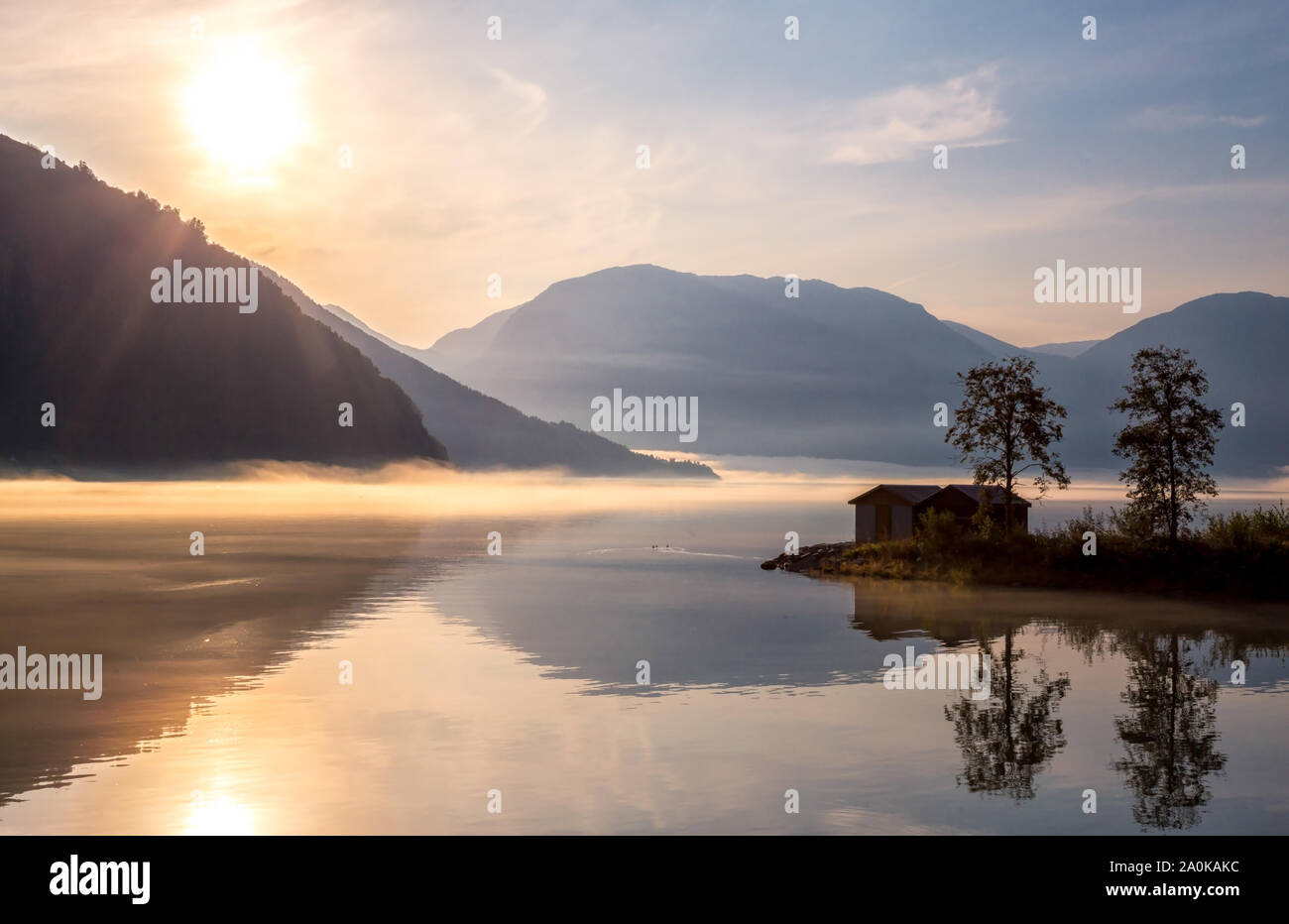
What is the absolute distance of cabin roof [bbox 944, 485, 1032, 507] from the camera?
232 feet

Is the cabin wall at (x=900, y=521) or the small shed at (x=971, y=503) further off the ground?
the small shed at (x=971, y=503)

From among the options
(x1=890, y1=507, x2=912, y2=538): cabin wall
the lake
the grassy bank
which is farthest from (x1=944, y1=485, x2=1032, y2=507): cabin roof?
the lake

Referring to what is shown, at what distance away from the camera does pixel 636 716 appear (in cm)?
2828

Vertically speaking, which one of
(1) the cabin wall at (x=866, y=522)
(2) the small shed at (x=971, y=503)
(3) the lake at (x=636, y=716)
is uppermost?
(2) the small shed at (x=971, y=503)

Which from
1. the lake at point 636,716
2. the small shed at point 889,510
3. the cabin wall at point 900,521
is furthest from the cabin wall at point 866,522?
the lake at point 636,716

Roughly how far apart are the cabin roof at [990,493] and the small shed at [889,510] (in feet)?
6.08

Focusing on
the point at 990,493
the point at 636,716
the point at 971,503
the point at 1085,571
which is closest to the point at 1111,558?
the point at 1085,571

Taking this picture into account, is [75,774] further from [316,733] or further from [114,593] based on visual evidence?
[114,593]

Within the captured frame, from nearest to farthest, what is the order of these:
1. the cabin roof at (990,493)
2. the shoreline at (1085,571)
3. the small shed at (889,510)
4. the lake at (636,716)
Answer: the lake at (636,716)
the shoreline at (1085,571)
the cabin roof at (990,493)
the small shed at (889,510)

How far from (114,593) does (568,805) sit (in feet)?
149

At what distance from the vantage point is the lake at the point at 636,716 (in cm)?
1962

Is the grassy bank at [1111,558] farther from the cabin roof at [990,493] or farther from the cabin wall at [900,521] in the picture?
the cabin roof at [990,493]

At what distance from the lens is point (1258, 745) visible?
24625mm

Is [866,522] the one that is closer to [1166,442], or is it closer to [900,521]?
[900,521]
